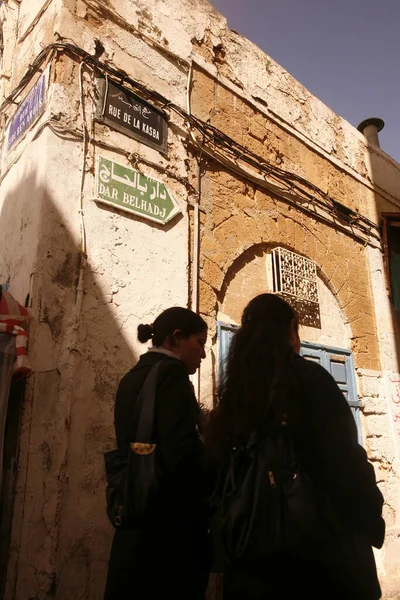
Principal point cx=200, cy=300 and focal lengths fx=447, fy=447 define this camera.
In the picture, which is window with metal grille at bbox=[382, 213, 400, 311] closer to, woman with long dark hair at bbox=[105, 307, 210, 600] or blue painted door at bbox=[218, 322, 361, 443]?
blue painted door at bbox=[218, 322, 361, 443]

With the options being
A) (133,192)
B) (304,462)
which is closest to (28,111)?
(133,192)

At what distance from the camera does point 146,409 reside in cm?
154

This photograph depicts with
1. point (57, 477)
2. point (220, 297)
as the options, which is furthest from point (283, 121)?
point (57, 477)

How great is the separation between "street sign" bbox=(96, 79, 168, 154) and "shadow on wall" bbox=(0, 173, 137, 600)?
70 centimetres

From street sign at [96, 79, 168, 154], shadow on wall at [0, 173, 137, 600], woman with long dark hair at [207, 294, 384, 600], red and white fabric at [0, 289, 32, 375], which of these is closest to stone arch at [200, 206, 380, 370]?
street sign at [96, 79, 168, 154]

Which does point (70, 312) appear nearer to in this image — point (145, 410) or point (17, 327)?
point (17, 327)

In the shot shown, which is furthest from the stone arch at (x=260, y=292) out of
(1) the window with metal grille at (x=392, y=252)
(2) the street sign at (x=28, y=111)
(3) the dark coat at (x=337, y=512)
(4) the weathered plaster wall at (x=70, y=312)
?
(3) the dark coat at (x=337, y=512)

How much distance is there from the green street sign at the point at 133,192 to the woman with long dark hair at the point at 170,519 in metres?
1.57

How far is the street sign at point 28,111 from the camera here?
9.45ft

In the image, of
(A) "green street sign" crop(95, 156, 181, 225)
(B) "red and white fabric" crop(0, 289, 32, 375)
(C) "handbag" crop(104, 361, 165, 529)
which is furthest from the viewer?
(A) "green street sign" crop(95, 156, 181, 225)

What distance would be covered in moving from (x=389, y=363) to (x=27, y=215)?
4.07 meters

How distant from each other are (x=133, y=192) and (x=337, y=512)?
2.34 m

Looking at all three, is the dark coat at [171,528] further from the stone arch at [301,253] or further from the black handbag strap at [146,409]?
the stone arch at [301,253]

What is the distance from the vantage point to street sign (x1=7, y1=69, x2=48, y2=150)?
2879mm
